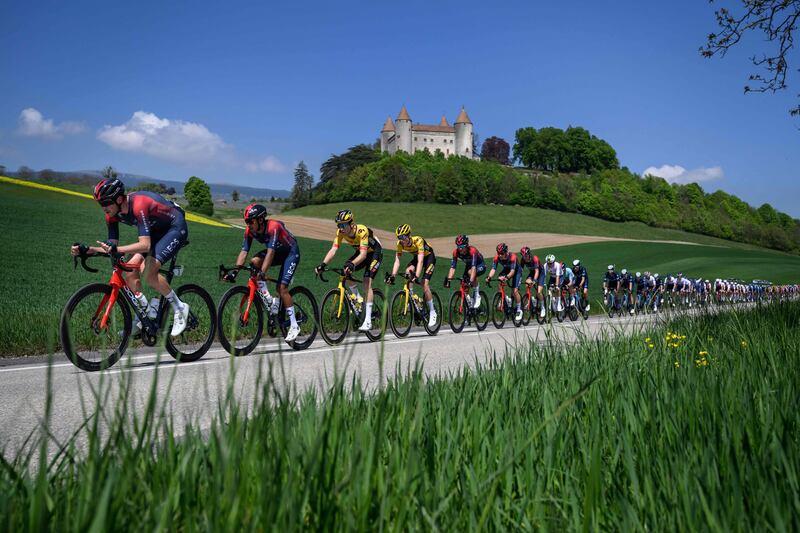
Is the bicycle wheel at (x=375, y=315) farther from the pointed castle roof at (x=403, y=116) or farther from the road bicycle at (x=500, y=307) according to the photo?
the pointed castle roof at (x=403, y=116)

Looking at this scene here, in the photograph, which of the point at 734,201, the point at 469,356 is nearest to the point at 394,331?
the point at 469,356

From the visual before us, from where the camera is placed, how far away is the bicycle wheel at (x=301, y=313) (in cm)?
1033

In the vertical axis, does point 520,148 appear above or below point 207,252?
above

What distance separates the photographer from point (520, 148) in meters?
191

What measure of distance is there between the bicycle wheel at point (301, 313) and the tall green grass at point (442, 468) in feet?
21.3

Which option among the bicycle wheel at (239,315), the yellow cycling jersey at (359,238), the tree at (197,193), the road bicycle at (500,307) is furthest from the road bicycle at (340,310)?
the tree at (197,193)

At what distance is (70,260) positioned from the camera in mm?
25266

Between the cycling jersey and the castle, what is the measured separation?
180 metres

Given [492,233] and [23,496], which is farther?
[492,233]

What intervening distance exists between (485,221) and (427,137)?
11980 centimetres

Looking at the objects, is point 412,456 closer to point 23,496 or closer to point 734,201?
point 23,496

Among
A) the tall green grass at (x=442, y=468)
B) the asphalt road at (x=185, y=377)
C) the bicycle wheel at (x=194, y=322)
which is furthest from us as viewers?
the bicycle wheel at (x=194, y=322)

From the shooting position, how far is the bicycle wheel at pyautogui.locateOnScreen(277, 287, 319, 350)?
10328 mm

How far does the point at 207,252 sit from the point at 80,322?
29.4 metres
